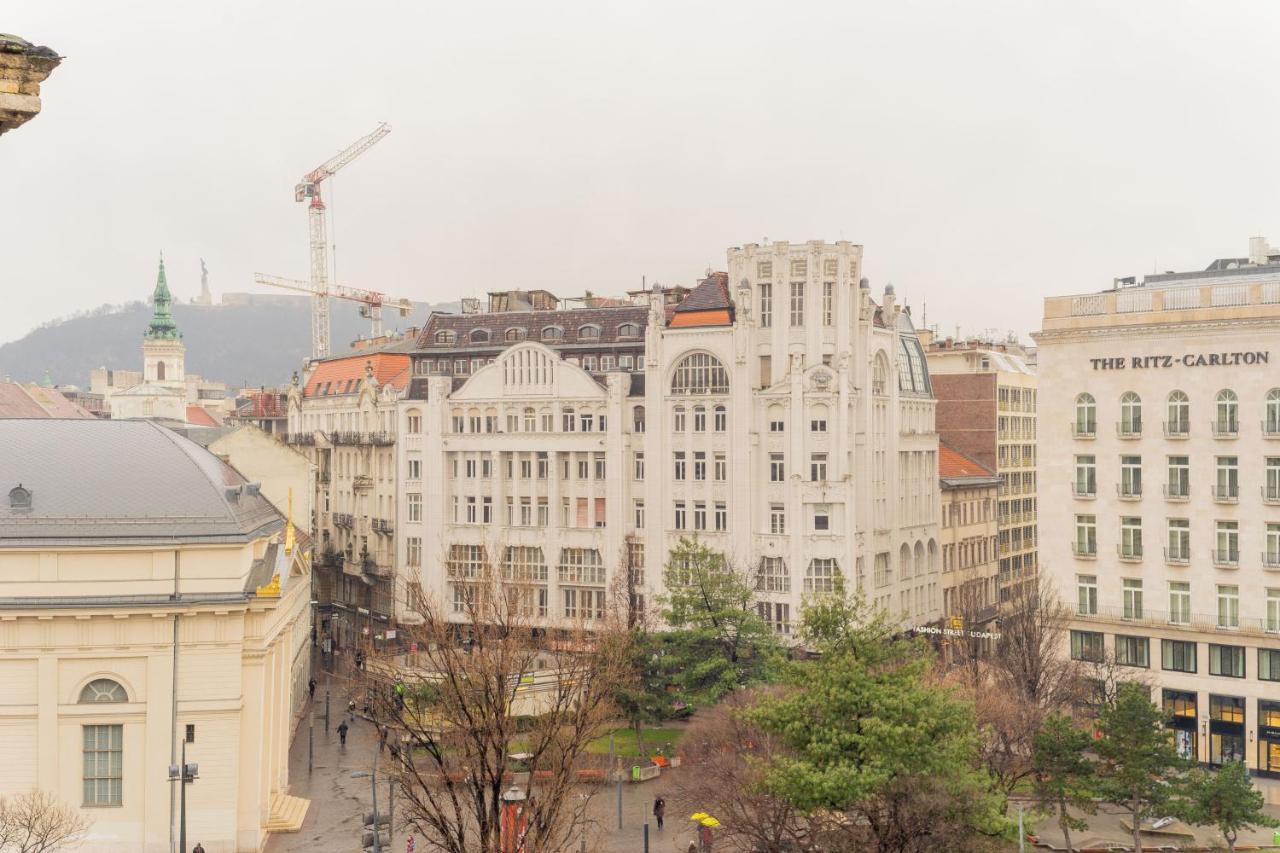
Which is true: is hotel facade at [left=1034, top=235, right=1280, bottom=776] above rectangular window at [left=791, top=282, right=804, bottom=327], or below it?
below

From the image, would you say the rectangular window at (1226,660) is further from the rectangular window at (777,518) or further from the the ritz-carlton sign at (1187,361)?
the rectangular window at (777,518)

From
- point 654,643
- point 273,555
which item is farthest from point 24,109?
point 654,643

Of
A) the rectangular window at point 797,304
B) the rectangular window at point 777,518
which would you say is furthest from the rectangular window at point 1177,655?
the rectangular window at point 797,304

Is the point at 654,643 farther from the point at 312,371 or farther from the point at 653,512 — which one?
the point at 312,371

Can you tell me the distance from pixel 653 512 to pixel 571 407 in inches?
402

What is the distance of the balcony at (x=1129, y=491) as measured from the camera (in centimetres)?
7725

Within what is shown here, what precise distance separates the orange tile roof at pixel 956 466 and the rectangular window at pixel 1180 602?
3764 centimetres

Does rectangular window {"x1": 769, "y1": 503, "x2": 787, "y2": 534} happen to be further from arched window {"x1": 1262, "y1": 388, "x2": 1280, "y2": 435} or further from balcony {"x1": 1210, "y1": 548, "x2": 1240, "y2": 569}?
arched window {"x1": 1262, "y1": 388, "x2": 1280, "y2": 435}

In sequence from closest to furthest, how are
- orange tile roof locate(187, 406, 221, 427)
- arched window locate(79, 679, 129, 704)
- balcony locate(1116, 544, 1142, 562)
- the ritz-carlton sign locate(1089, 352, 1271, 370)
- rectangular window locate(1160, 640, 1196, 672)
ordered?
arched window locate(79, 679, 129, 704)
the ritz-carlton sign locate(1089, 352, 1271, 370)
rectangular window locate(1160, 640, 1196, 672)
balcony locate(1116, 544, 1142, 562)
orange tile roof locate(187, 406, 221, 427)

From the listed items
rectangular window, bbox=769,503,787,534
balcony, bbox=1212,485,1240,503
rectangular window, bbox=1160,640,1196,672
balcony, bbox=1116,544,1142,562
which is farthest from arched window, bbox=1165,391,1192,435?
rectangular window, bbox=769,503,787,534

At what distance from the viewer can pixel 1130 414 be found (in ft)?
255

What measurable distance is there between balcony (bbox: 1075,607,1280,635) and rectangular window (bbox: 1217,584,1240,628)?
0.15 meters

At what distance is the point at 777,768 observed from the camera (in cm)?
4569

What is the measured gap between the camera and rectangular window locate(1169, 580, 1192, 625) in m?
75.2
